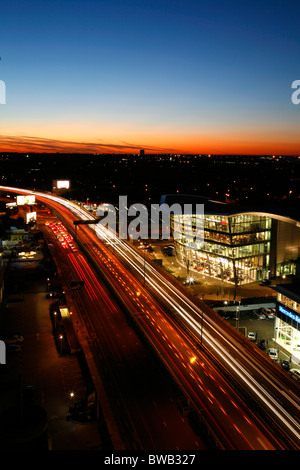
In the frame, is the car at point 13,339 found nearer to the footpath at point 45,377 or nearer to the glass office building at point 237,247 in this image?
the footpath at point 45,377

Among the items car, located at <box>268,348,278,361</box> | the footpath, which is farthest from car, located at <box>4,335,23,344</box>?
car, located at <box>268,348,278,361</box>

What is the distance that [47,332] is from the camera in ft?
74.4

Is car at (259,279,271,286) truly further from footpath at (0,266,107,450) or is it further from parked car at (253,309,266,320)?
footpath at (0,266,107,450)

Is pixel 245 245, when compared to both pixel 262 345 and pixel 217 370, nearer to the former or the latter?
pixel 262 345

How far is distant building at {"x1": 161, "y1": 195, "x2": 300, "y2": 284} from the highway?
806 cm

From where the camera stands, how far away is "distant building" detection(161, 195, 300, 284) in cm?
3397

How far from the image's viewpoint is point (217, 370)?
16.3 m

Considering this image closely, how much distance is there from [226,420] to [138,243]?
33.8 m

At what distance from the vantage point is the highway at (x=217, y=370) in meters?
12.7

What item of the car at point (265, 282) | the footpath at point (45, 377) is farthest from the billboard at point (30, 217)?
the car at point (265, 282)

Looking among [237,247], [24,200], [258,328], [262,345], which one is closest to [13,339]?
[262,345]
